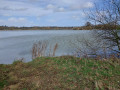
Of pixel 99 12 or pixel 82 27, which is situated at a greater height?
pixel 99 12

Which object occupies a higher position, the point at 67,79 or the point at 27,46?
the point at 67,79

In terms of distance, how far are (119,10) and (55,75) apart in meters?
6.39

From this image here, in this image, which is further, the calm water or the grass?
the calm water

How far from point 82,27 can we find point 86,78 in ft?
19.2

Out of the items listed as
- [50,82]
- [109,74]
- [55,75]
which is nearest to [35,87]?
[50,82]

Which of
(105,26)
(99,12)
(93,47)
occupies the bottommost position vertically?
(93,47)

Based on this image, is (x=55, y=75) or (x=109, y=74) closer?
(x=109, y=74)

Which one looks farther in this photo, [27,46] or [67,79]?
[27,46]

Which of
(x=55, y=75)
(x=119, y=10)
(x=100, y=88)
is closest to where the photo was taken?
(x=100, y=88)

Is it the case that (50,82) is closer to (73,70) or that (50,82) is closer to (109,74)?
(73,70)

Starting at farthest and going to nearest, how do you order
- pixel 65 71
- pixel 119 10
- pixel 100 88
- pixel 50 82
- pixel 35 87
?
1. pixel 119 10
2. pixel 65 71
3. pixel 50 82
4. pixel 35 87
5. pixel 100 88

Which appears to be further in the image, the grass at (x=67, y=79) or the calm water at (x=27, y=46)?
the calm water at (x=27, y=46)

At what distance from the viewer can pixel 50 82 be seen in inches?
191

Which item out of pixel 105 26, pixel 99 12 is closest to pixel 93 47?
pixel 105 26
